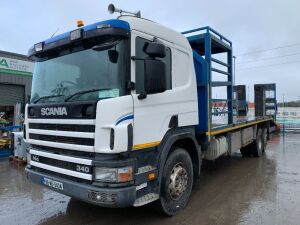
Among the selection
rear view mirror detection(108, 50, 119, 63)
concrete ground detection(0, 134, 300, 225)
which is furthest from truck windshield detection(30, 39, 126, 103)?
concrete ground detection(0, 134, 300, 225)

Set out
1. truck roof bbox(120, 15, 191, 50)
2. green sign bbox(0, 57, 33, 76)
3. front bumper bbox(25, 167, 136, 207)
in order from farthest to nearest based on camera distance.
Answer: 1. green sign bbox(0, 57, 33, 76)
2. truck roof bbox(120, 15, 191, 50)
3. front bumper bbox(25, 167, 136, 207)

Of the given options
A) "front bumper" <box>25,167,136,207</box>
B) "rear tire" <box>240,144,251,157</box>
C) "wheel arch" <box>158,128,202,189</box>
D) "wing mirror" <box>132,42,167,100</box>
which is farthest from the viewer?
"rear tire" <box>240,144,251,157</box>

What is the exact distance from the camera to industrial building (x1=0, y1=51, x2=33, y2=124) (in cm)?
1684

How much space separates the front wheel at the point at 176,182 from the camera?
436 centimetres

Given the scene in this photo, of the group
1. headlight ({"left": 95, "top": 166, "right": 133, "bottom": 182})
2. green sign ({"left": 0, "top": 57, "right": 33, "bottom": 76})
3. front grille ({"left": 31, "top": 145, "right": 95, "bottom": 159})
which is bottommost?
headlight ({"left": 95, "top": 166, "right": 133, "bottom": 182})

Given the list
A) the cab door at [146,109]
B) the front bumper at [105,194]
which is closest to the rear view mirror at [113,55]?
the cab door at [146,109]

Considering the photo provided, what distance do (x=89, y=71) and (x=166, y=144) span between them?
1480 mm

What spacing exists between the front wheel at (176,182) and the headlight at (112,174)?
0.86 metres

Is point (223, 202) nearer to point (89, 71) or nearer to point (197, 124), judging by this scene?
point (197, 124)

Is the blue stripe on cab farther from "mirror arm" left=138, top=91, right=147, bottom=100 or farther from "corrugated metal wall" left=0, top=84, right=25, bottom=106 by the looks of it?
"corrugated metal wall" left=0, top=84, right=25, bottom=106

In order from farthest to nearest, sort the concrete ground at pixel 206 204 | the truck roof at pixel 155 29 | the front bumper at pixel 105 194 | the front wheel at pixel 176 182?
the concrete ground at pixel 206 204, the front wheel at pixel 176 182, the truck roof at pixel 155 29, the front bumper at pixel 105 194

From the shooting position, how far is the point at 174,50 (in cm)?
470

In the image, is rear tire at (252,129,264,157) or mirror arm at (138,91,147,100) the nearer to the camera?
mirror arm at (138,91,147,100)

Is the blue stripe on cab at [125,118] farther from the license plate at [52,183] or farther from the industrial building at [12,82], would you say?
the industrial building at [12,82]
